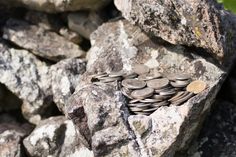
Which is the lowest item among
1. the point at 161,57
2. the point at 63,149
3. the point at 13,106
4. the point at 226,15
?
the point at 63,149

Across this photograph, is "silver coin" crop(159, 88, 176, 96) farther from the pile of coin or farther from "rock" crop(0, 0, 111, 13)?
"rock" crop(0, 0, 111, 13)

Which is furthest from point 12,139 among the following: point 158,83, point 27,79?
point 158,83

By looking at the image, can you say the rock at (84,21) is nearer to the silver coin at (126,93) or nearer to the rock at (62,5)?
the rock at (62,5)

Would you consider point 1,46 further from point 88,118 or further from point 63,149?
point 88,118

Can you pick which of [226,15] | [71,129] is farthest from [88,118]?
[226,15]

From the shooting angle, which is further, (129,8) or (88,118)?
(129,8)

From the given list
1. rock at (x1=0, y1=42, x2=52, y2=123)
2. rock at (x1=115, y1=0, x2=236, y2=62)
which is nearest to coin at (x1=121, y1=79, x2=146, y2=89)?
rock at (x1=115, y1=0, x2=236, y2=62)

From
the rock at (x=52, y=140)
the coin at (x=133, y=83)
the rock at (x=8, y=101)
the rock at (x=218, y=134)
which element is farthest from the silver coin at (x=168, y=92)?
the rock at (x=8, y=101)
